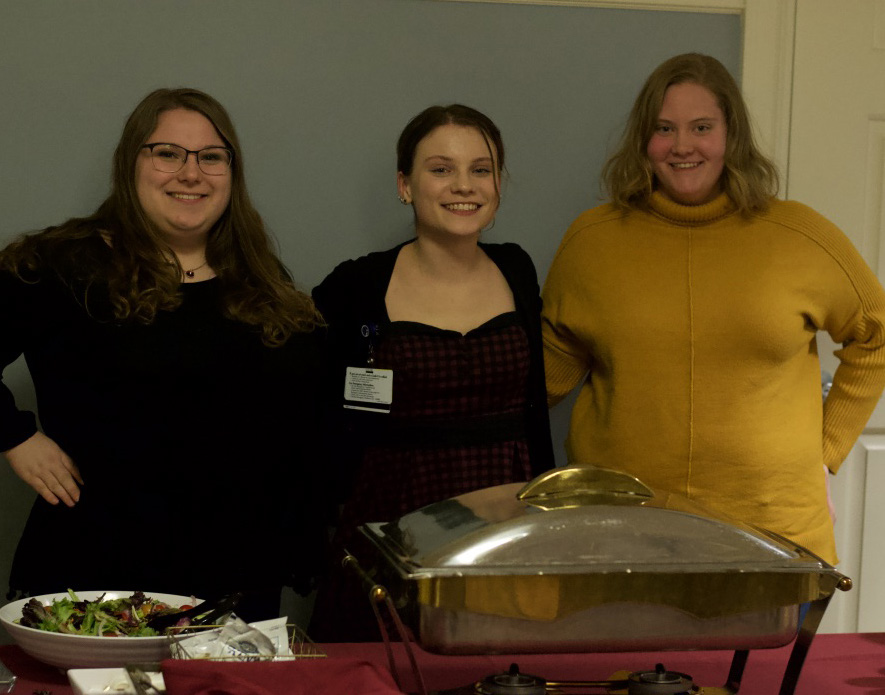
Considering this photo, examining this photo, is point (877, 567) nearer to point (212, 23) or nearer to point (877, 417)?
point (877, 417)

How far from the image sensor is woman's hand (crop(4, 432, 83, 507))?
1.91 meters

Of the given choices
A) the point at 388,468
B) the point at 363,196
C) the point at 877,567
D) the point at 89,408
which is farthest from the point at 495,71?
the point at 877,567

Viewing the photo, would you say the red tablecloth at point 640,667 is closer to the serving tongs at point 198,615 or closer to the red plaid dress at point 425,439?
the serving tongs at point 198,615

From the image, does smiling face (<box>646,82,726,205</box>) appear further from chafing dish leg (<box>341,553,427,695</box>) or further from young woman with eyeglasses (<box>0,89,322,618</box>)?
chafing dish leg (<box>341,553,427,695</box>)

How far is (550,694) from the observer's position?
1.13m

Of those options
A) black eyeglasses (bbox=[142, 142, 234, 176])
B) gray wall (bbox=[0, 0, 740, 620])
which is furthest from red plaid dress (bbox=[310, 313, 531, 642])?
gray wall (bbox=[0, 0, 740, 620])

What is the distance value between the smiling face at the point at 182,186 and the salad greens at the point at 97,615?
869 millimetres

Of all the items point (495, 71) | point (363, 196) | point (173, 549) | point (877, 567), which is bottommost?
point (877, 567)

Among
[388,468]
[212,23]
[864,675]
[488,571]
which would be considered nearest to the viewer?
[488,571]

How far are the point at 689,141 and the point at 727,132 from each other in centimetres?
10

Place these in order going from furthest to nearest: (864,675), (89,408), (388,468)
→ 1. (388,468)
2. (89,408)
3. (864,675)

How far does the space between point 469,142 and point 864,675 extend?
4.25ft

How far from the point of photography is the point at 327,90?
8.73 ft

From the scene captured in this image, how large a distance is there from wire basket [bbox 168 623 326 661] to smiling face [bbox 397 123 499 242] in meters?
1.11
